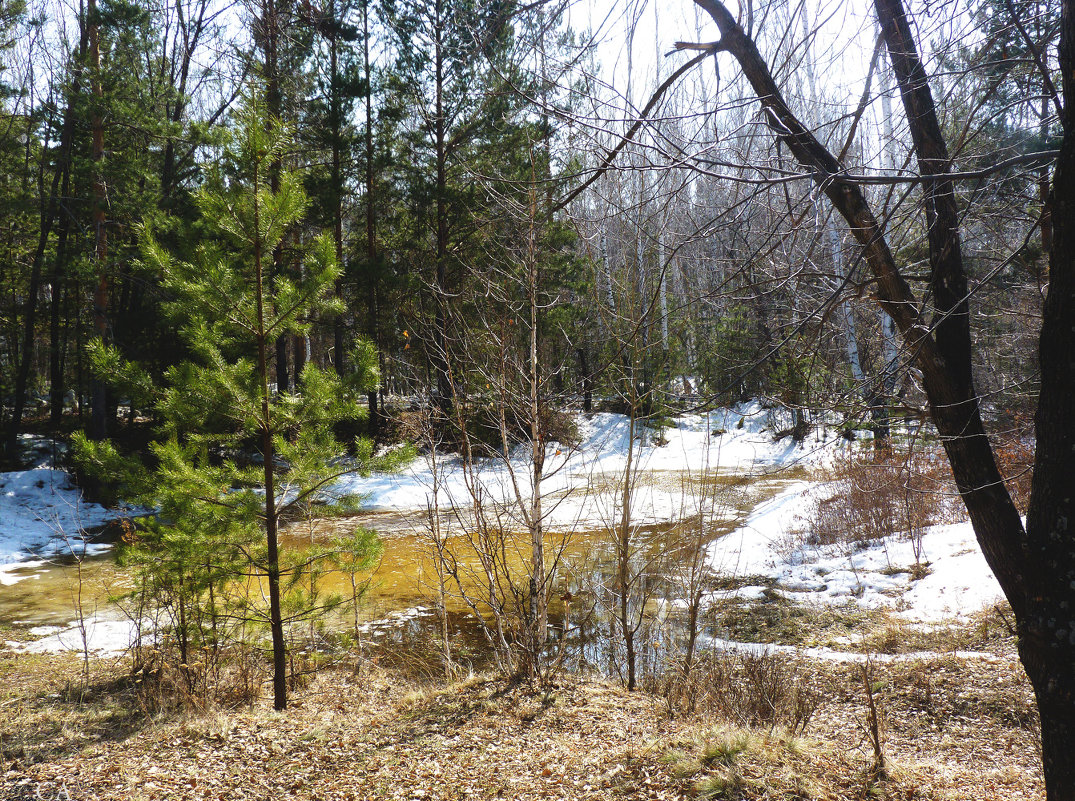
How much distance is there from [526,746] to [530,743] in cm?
5

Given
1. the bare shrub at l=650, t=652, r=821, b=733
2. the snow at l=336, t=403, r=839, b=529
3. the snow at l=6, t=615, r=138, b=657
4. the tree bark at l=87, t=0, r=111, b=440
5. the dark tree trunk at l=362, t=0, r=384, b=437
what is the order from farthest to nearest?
the dark tree trunk at l=362, t=0, r=384, b=437 → the tree bark at l=87, t=0, r=111, b=440 → the snow at l=336, t=403, r=839, b=529 → the snow at l=6, t=615, r=138, b=657 → the bare shrub at l=650, t=652, r=821, b=733

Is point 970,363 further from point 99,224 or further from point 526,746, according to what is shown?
point 99,224

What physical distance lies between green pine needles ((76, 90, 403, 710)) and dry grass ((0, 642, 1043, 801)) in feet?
2.99

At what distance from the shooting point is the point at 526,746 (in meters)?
4.21

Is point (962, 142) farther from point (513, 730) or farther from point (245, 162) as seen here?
point (245, 162)

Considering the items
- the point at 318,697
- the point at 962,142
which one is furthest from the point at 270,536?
the point at 962,142

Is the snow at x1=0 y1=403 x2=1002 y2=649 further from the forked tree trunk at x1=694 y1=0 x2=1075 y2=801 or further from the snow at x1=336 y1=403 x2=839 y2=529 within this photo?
the forked tree trunk at x1=694 y1=0 x2=1075 y2=801

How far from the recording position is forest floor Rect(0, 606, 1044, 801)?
3604mm

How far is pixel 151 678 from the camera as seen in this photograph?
5609mm

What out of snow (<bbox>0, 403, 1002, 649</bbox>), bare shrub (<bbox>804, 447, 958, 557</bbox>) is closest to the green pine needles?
snow (<bbox>0, 403, 1002, 649</bbox>)

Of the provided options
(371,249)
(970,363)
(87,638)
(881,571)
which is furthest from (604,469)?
(970,363)

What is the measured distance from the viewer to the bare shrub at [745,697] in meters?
4.34

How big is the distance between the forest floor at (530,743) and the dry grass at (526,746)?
13 mm

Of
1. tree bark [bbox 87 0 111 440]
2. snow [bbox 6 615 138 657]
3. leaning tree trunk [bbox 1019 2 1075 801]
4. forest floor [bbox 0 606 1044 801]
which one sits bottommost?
snow [bbox 6 615 138 657]
